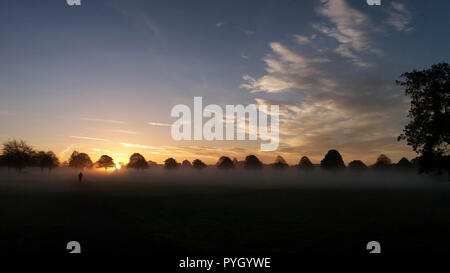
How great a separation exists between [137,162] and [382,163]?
140159mm

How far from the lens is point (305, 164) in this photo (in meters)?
161

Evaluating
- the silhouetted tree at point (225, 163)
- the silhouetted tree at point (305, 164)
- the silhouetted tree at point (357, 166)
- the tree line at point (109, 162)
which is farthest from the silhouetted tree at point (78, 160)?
the silhouetted tree at point (357, 166)

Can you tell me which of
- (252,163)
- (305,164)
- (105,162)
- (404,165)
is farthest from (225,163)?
(404,165)

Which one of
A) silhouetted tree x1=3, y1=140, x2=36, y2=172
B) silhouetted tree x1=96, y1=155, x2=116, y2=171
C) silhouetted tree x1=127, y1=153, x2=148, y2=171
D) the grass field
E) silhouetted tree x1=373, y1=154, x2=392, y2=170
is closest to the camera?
the grass field

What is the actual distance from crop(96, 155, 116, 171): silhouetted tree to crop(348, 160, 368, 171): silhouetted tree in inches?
5256

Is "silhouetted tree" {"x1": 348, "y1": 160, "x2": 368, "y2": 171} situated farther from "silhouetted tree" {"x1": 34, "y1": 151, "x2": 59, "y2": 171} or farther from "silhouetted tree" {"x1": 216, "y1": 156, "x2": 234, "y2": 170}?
"silhouetted tree" {"x1": 34, "y1": 151, "x2": 59, "y2": 171}

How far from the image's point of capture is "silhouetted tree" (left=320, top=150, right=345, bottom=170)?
121250 mm

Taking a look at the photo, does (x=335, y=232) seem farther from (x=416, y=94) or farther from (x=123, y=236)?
(x=416, y=94)

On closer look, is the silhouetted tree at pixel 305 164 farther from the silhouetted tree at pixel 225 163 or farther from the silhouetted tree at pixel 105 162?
the silhouetted tree at pixel 105 162

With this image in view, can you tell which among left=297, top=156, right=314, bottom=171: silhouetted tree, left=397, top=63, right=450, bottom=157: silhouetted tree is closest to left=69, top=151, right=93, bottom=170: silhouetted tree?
Answer: left=297, top=156, right=314, bottom=171: silhouetted tree

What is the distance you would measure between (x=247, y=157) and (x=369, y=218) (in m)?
156

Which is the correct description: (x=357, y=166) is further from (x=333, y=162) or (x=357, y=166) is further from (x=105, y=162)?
(x=105, y=162)

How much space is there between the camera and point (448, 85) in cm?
2848
